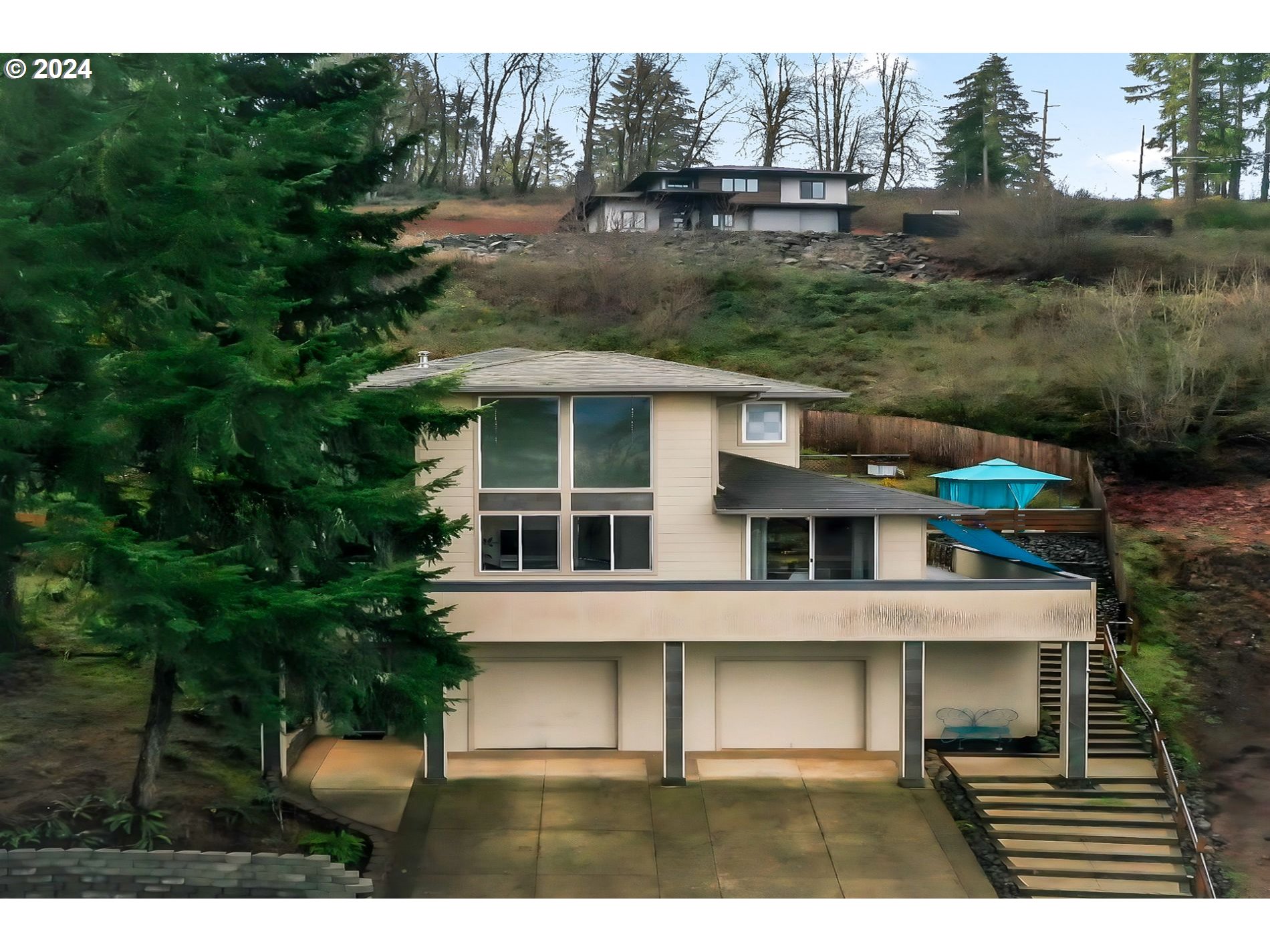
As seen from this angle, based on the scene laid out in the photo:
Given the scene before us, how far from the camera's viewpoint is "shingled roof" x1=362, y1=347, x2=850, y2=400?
10.6 meters

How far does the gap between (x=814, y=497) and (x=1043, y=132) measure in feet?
19.8

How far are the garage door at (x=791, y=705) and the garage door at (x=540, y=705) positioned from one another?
138 centimetres

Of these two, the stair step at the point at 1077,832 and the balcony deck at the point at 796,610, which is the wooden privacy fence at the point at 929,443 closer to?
the balcony deck at the point at 796,610

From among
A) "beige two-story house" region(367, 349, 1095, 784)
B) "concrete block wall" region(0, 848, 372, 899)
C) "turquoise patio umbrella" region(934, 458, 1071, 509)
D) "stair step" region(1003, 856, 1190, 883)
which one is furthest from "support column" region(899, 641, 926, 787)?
"concrete block wall" region(0, 848, 372, 899)

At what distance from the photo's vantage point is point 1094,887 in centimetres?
945

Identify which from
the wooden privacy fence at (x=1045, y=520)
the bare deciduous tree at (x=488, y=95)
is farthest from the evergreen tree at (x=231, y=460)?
the wooden privacy fence at (x=1045, y=520)

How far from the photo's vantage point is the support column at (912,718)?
11000mm

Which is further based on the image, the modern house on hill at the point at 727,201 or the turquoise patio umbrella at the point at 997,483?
the modern house on hill at the point at 727,201

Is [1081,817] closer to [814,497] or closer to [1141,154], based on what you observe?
[814,497]

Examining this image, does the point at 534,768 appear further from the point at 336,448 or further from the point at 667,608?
the point at 336,448

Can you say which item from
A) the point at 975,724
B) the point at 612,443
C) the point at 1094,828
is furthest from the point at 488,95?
the point at 1094,828

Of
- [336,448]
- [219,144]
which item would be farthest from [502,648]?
[219,144]

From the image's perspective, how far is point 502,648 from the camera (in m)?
11.2

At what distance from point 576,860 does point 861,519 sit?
4.97 metres
